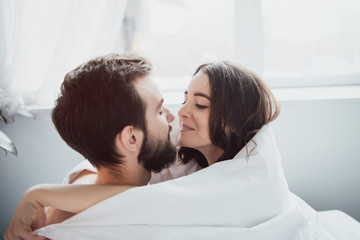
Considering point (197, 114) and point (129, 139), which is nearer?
point (129, 139)

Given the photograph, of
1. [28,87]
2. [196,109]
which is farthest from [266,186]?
[28,87]

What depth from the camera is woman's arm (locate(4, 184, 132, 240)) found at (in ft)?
2.92

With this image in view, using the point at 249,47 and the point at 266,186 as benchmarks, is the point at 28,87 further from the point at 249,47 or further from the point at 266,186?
the point at 266,186

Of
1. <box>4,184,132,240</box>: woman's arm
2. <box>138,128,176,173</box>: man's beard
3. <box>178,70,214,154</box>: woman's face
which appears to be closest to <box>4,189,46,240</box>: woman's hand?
<box>4,184,132,240</box>: woman's arm

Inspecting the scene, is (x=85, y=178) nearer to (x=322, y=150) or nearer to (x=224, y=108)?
(x=224, y=108)

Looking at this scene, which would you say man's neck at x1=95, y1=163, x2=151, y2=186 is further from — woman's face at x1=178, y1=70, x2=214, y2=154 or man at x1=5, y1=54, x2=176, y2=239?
woman's face at x1=178, y1=70, x2=214, y2=154

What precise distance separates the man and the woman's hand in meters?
0.02

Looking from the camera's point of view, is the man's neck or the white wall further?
the white wall

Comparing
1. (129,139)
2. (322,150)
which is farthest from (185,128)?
(322,150)

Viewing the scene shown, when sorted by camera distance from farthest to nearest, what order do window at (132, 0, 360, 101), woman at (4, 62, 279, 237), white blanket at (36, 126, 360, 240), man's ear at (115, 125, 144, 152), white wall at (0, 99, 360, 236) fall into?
window at (132, 0, 360, 101), white wall at (0, 99, 360, 236), woman at (4, 62, 279, 237), man's ear at (115, 125, 144, 152), white blanket at (36, 126, 360, 240)

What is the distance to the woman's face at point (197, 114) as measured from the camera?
3.74 feet

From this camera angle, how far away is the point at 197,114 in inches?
44.9

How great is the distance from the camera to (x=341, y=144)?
1552 millimetres

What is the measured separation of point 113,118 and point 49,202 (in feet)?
1.05
